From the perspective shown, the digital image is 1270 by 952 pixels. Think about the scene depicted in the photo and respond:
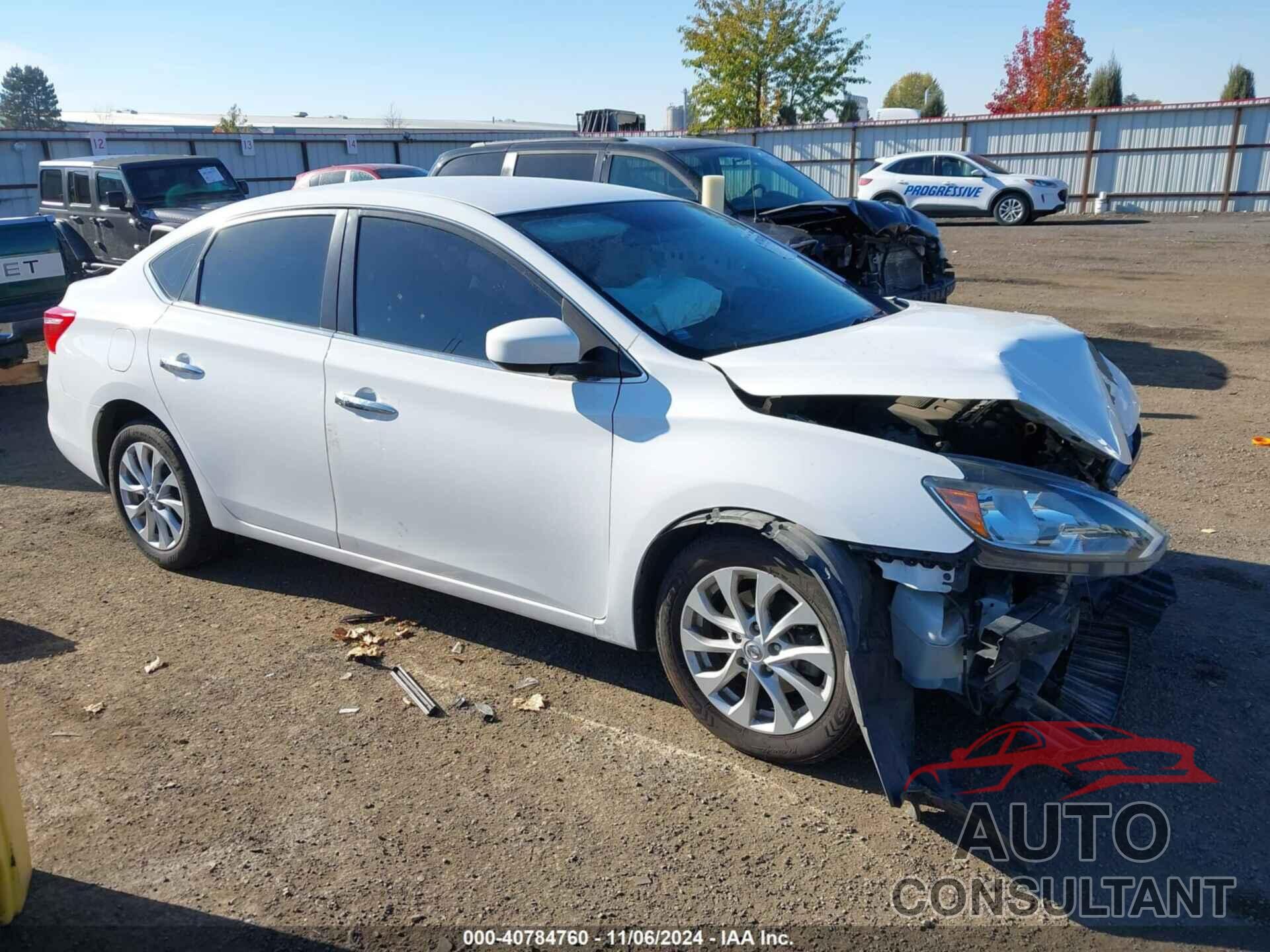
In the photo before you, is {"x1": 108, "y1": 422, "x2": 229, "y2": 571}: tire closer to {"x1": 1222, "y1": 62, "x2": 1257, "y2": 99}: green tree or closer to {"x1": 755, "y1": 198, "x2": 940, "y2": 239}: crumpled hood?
{"x1": 755, "y1": 198, "x2": 940, "y2": 239}: crumpled hood

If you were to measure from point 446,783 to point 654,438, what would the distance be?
1.31 metres

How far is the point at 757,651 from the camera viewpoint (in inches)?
136

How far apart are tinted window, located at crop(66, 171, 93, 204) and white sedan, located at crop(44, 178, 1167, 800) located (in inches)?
417

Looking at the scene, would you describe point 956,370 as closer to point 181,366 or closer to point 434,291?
point 434,291

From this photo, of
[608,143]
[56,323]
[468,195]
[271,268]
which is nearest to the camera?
[468,195]

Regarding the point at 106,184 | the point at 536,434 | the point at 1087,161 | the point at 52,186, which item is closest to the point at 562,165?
the point at 536,434

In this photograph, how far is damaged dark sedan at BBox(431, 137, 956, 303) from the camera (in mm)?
9109

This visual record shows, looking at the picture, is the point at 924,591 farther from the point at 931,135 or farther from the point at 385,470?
the point at 931,135

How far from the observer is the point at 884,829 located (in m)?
3.23

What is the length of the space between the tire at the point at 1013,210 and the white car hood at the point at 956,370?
22.0 meters

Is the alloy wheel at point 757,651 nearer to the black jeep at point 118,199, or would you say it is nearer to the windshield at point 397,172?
the black jeep at point 118,199

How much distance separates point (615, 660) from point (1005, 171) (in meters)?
24.1

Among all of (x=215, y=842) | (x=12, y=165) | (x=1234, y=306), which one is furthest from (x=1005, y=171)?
(x=215, y=842)

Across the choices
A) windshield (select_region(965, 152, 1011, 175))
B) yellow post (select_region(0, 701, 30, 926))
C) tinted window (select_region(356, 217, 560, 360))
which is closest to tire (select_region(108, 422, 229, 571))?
tinted window (select_region(356, 217, 560, 360))
